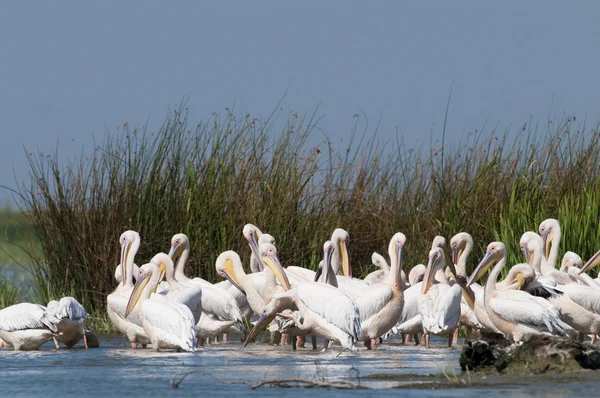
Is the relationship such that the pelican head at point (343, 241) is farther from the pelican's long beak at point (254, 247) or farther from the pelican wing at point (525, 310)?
the pelican wing at point (525, 310)

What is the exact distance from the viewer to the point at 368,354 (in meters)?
12.0

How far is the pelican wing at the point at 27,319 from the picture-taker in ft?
40.4

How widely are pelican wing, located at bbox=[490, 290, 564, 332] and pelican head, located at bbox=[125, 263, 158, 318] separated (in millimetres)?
3416

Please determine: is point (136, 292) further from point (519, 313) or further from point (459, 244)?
point (459, 244)

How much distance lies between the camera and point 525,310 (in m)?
11.9

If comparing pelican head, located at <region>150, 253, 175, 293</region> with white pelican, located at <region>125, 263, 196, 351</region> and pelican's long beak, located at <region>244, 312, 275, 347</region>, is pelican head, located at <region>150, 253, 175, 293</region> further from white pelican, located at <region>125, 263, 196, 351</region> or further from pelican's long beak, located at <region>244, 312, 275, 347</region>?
pelican's long beak, located at <region>244, 312, 275, 347</region>

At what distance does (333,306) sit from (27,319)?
118 inches

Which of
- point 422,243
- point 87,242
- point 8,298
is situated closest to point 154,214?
point 87,242

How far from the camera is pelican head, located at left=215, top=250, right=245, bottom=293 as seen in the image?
46.3 ft

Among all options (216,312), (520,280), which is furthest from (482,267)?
(216,312)

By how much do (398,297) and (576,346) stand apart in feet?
12.4

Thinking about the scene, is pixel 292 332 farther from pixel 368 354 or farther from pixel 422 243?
pixel 422 243

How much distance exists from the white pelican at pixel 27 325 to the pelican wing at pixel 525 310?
169 inches

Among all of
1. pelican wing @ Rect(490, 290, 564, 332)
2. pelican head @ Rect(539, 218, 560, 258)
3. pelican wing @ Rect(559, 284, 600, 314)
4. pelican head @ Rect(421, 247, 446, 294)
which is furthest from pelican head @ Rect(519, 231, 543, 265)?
pelican wing @ Rect(490, 290, 564, 332)
